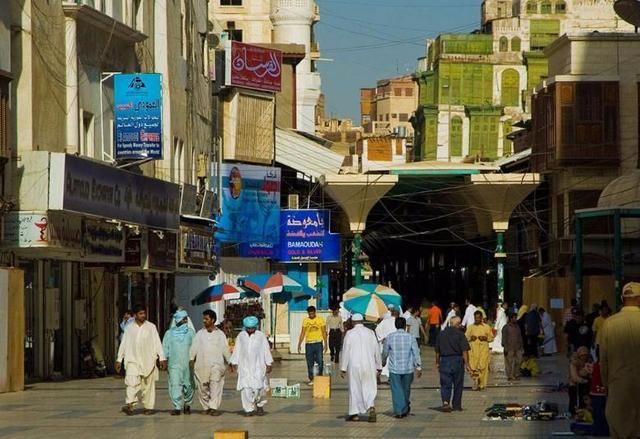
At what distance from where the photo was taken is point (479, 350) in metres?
30.1

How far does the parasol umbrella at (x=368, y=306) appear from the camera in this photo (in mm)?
34844

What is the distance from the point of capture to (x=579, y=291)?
36.0 metres

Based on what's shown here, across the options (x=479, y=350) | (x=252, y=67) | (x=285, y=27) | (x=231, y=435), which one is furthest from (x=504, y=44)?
(x=231, y=435)

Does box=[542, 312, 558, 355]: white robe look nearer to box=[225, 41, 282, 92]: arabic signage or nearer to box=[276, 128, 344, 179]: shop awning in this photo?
box=[225, 41, 282, 92]: arabic signage

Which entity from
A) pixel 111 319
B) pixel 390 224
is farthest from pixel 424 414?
pixel 390 224

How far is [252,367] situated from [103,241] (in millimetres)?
12233

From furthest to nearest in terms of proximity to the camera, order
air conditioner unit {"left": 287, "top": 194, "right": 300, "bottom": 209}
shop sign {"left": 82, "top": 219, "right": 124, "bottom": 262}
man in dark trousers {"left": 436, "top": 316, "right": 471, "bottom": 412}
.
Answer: air conditioner unit {"left": 287, "top": 194, "right": 300, "bottom": 209} → shop sign {"left": 82, "top": 219, "right": 124, "bottom": 262} → man in dark trousers {"left": 436, "top": 316, "right": 471, "bottom": 412}

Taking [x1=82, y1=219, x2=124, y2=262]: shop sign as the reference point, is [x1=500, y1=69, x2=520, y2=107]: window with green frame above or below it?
above

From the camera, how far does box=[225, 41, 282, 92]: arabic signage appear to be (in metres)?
56.7

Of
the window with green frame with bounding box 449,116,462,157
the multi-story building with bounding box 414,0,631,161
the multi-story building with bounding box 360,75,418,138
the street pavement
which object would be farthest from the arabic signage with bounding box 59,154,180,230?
the multi-story building with bounding box 360,75,418,138

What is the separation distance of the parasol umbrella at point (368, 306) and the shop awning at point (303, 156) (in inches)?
1077

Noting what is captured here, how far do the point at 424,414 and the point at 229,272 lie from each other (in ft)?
107

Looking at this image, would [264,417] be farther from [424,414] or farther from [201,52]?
[201,52]

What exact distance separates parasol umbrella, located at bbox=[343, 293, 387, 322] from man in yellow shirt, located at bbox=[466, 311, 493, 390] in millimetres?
4241
